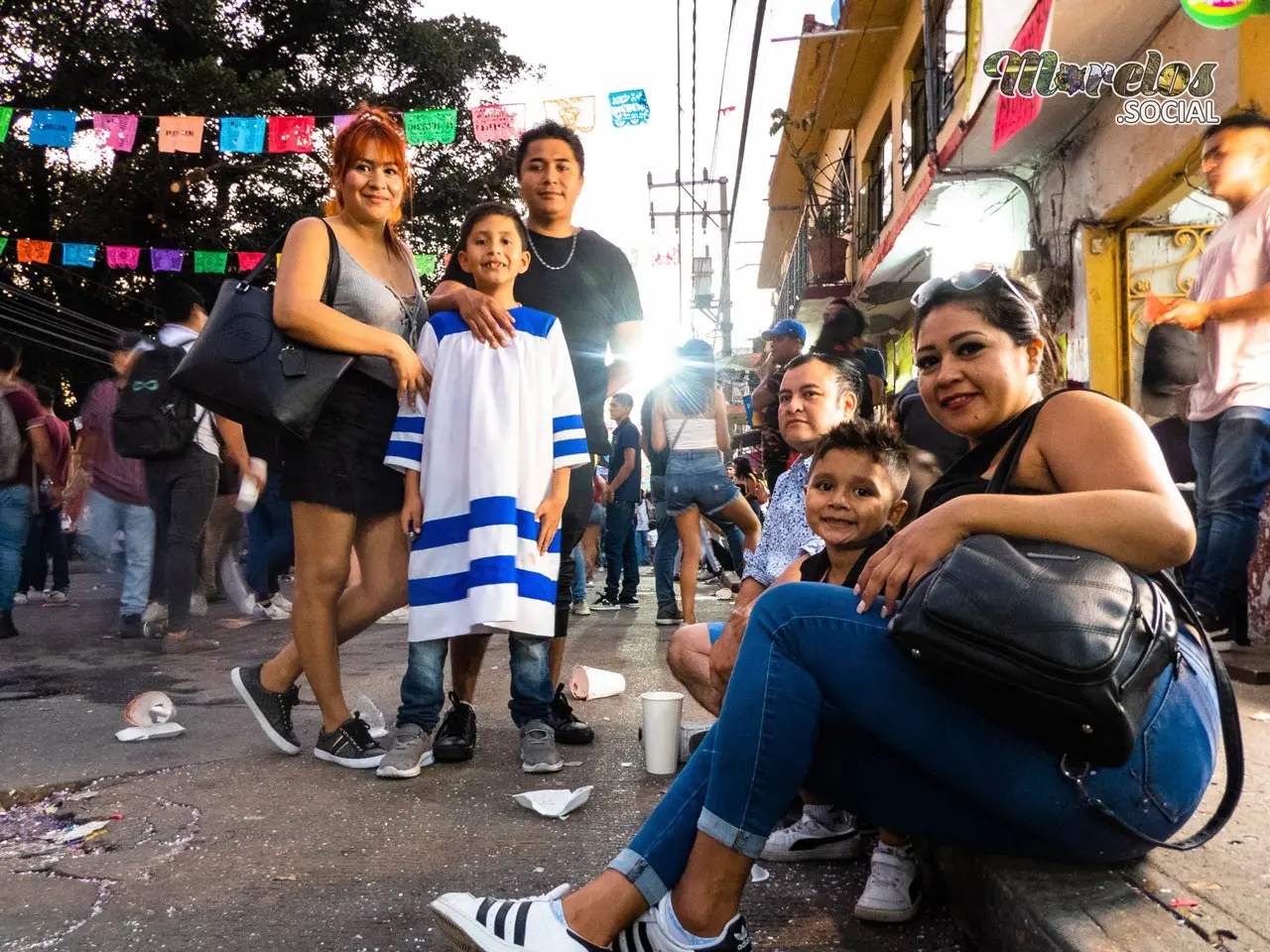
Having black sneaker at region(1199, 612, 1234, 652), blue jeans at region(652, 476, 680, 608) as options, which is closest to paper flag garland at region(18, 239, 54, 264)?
blue jeans at region(652, 476, 680, 608)

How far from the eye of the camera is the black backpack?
233 inches

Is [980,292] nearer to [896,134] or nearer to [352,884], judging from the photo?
[352,884]

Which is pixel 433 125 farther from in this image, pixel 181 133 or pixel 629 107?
pixel 181 133

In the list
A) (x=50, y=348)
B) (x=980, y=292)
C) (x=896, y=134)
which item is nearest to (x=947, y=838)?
(x=980, y=292)

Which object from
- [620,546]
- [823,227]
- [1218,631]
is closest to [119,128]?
[620,546]

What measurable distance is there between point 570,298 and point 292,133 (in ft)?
34.6

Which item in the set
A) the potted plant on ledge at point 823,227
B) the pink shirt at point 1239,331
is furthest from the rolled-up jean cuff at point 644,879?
the potted plant on ledge at point 823,227

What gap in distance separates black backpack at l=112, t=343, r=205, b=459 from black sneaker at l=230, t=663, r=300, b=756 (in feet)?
9.78

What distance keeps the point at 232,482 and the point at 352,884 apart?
6117mm

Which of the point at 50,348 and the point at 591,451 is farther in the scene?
the point at 50,348

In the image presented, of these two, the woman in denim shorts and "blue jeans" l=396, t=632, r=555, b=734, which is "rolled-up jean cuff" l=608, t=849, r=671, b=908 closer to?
"blue jeans" l=396, t=632, r=555, b=734

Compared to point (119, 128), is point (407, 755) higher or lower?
lower

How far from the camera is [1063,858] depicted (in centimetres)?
175

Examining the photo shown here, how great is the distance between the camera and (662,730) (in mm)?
3109
